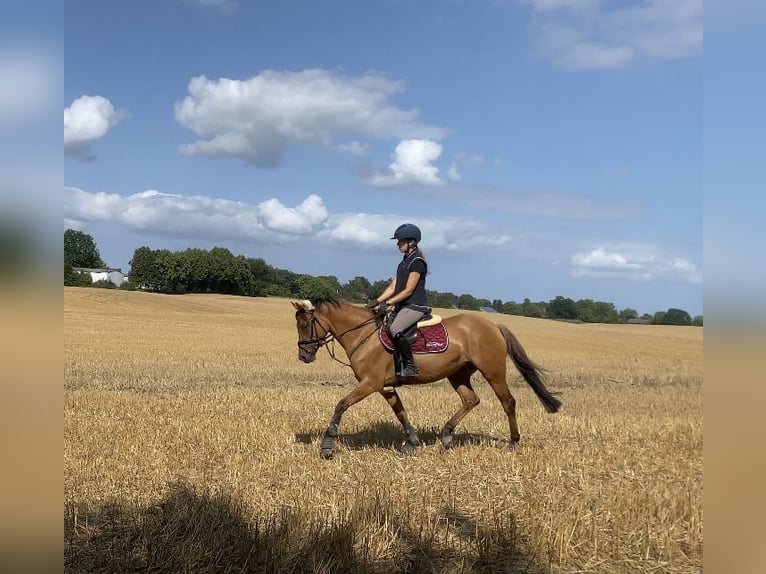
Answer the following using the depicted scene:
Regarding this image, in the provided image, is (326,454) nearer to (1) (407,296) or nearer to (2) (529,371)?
(1) (407,296)

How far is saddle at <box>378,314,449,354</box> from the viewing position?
8.88 m

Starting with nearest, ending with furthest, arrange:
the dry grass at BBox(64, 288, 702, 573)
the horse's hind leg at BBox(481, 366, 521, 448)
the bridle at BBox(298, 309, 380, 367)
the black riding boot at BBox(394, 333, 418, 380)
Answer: the dry grass at BBox(64, 288, 702, 573) < the black riding boot at BBox(394, 333, 418, 380) < the bridle at BBox(298, 309, 380, 367) < the horse's hind leg at BBox(481, 366, 521, 448)

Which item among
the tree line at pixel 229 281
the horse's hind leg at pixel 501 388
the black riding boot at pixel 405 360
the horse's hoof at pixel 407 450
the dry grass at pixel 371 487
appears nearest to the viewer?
the dry grass at pixel 371 487

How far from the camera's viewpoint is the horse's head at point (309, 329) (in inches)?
357

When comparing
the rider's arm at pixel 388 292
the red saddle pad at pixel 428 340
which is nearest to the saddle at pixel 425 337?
the red saddle pad at pixel 428 340

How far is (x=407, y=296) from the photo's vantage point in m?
8.62

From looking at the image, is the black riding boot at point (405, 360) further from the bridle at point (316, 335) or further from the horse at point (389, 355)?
the bridle at point (316, 335)

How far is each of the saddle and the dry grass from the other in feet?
→ 4.96

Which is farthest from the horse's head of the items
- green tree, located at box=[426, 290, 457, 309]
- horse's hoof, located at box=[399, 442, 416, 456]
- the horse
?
green tree, located at box=[426, 290, 457, 309]

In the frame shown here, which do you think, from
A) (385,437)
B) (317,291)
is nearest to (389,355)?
(385,437)

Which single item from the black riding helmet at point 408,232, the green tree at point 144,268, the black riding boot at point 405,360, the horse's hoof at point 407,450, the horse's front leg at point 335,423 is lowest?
the horse's hoof at point 407,450

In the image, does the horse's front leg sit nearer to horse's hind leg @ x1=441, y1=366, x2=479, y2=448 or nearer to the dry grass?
the dry grass

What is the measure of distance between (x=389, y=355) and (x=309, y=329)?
1.34 metres

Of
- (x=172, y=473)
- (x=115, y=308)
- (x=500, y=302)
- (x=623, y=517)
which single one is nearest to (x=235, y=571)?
(x=172, y=473)
